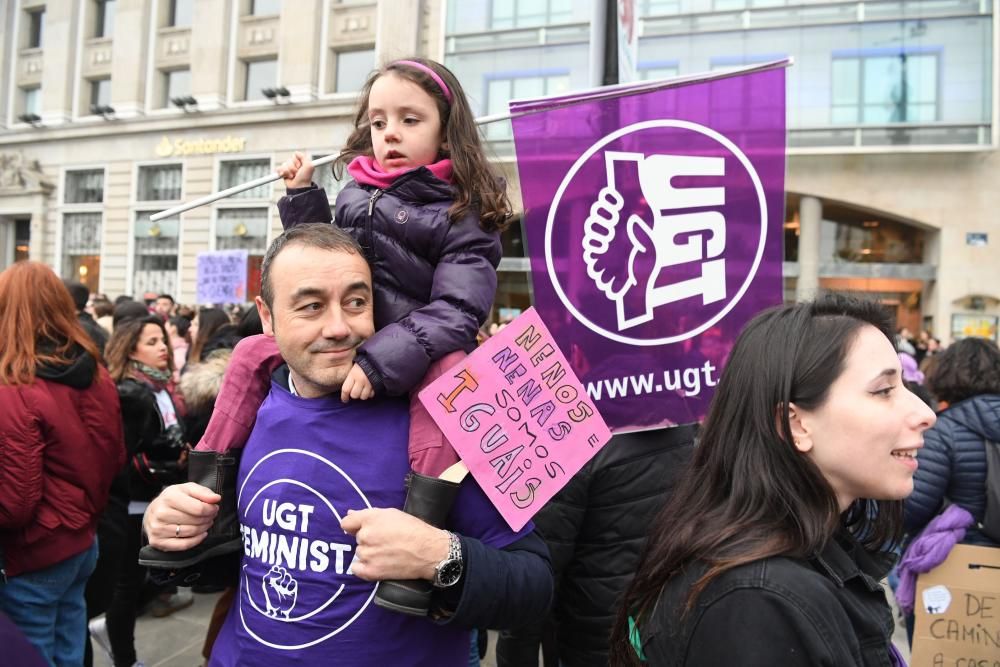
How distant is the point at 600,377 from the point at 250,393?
1011 mm

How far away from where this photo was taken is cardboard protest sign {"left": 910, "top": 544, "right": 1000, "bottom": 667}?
3.06m

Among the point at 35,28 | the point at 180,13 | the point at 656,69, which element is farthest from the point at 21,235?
the point at 656,69

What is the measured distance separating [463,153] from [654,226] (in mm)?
674

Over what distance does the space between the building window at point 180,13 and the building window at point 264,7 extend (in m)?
2.82

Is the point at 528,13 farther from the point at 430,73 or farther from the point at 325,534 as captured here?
the point at 325,534

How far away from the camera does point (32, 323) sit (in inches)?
118

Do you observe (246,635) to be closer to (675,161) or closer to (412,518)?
(412,518)

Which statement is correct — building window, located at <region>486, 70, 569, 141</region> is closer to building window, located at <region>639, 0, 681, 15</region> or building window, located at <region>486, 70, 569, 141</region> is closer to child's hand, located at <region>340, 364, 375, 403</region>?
building window, located at <region>639, 0, 681, 15</region>

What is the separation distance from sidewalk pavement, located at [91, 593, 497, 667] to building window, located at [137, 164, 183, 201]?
2544 centimetres

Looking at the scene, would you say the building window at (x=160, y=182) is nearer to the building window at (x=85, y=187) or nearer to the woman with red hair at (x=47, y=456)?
the building window at (x=85, y=187)

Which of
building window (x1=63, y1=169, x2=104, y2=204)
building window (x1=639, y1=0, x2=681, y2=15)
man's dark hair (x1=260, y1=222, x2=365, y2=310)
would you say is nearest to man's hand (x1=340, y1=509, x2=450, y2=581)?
man's dark hair (x1=260, y1=222, x2=365, y2=310)

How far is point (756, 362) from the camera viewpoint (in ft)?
4.90

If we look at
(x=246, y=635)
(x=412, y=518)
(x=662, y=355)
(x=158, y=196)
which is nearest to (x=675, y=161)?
(x=662, y=355)

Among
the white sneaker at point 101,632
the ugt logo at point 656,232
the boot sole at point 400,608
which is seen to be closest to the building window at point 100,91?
the white sneaker at point 101,632
